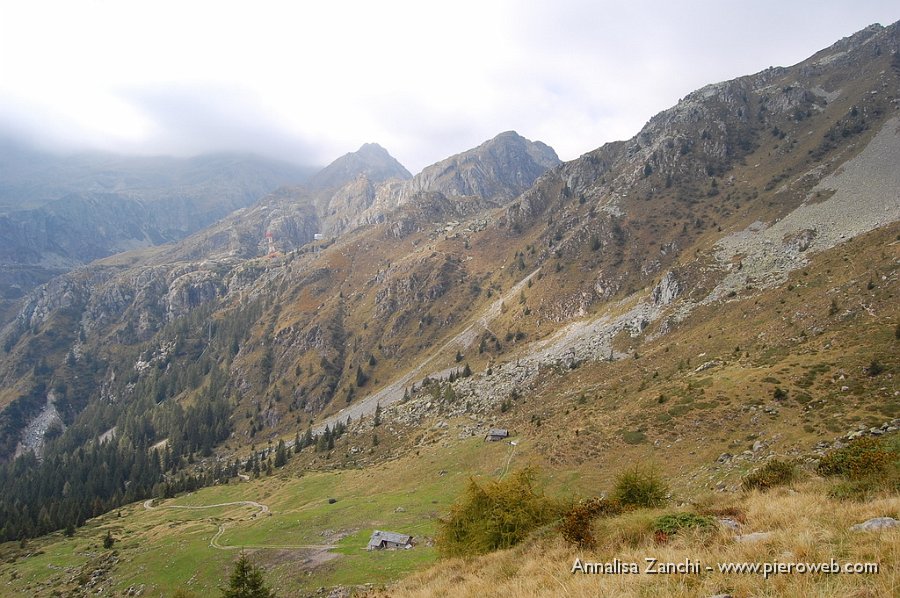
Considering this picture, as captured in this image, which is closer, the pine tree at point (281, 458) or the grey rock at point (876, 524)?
the grey rock at point (876, 524)

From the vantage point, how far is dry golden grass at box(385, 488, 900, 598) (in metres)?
7.79

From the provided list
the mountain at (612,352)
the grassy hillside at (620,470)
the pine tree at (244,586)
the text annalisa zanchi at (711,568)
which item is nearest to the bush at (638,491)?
the grassy hillside at (620,470)

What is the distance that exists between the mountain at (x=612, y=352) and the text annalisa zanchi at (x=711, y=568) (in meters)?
4.35

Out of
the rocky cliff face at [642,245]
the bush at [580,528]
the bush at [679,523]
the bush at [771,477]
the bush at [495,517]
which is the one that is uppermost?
the rocky cliff face at [642,245]

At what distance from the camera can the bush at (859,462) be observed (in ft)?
51.3

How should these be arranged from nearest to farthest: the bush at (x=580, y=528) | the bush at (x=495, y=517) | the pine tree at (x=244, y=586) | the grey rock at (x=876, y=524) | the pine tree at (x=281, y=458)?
1. the grey rock at (x=876, y=524)
2. the bush at (x=580, y=528)
3. the bush at (x=495, y=517)
4. the pine tree at (x=244, y=586)
5. the pine tree at (x=281, y=458)

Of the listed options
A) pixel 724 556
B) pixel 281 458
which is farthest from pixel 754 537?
pixel 281 458

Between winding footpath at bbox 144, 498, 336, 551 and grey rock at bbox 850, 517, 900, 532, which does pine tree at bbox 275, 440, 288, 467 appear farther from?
grey rock at bbox 850, 517, 900, 532

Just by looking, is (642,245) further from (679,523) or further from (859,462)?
(679,523)

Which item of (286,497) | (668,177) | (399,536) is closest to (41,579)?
(286,497)

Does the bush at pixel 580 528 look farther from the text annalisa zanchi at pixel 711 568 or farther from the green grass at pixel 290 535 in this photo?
the green grass at pixel 290 535

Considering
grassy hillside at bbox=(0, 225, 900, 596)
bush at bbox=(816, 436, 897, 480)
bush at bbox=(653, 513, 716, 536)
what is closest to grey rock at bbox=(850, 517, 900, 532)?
grassy hillside at bbox=(0, 225, 900, 596)

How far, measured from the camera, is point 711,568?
9344mm

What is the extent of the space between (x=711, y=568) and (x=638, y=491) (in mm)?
13933
